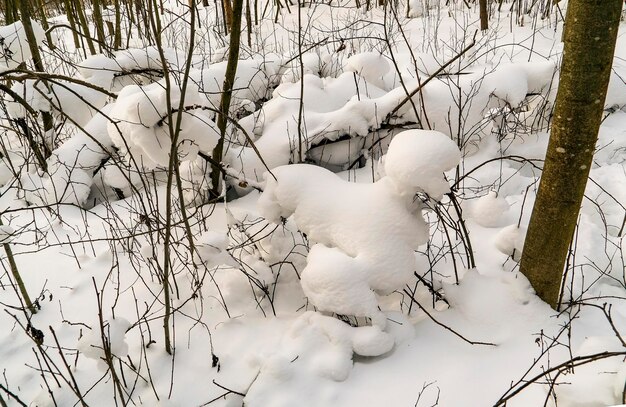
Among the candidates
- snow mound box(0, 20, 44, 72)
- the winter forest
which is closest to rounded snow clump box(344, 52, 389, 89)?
the winter forest

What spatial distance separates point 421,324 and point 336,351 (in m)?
0.46

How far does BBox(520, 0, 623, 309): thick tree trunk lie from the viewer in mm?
1327

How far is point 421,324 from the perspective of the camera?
201 cm

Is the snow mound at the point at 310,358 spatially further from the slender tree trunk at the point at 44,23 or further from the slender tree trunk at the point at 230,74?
the slender tree trunk at the point at 44,23

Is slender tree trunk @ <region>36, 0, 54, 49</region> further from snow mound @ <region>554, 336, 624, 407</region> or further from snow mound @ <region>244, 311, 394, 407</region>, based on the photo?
snow mound @ <region>554, 336, 624, 407</region>

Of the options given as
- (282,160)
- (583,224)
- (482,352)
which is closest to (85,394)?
(482,352)

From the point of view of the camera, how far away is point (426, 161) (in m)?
1.63

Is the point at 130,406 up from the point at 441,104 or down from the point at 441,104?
down

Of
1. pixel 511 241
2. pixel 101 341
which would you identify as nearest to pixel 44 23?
pixel 101 341

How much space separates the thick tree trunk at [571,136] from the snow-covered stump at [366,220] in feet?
1.24

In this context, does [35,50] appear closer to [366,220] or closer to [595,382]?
[366,220]

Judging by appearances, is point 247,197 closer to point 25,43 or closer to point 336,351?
point 336,351

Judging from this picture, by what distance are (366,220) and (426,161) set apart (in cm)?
39

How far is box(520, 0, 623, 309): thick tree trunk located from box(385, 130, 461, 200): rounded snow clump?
0.38 metres
